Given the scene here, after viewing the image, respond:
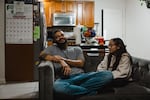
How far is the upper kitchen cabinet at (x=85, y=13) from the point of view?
8242 mm

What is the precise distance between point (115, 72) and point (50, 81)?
0.83m

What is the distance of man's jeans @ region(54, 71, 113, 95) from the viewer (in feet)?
10.1

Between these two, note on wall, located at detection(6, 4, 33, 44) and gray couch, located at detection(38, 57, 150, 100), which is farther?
note on wall, located at detection(6, 4, 33, 44)

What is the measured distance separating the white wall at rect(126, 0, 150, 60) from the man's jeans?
377 cm

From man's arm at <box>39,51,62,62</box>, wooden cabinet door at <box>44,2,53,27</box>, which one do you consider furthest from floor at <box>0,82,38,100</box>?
wooden cabinet door at <box>44,2,53,27</box>

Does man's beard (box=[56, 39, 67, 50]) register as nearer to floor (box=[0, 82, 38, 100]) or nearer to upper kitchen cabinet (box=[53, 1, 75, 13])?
floor (box=[0, 82, 38, 100])

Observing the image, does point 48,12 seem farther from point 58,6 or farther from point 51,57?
A: point 51,57

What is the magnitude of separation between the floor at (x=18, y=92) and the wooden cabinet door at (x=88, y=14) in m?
3.85

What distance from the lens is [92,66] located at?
3949 millimetres

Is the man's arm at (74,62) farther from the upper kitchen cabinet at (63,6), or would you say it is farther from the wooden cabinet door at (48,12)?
the upper kitchen cabinet at (63,6)

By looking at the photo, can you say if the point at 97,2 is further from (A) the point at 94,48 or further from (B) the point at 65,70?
(B) the point at 65,70

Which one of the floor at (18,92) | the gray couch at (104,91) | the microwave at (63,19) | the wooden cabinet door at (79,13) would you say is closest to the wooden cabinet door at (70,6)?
the wooden cabinet door at (79,13)

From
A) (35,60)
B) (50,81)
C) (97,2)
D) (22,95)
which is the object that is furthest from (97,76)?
(97,2)

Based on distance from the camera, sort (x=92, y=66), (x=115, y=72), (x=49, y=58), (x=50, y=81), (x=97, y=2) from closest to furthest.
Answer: (x=50, y=81), (x=115, y=72), (x=49, y=58), (x=92, y=66), (x=97, y=2)
